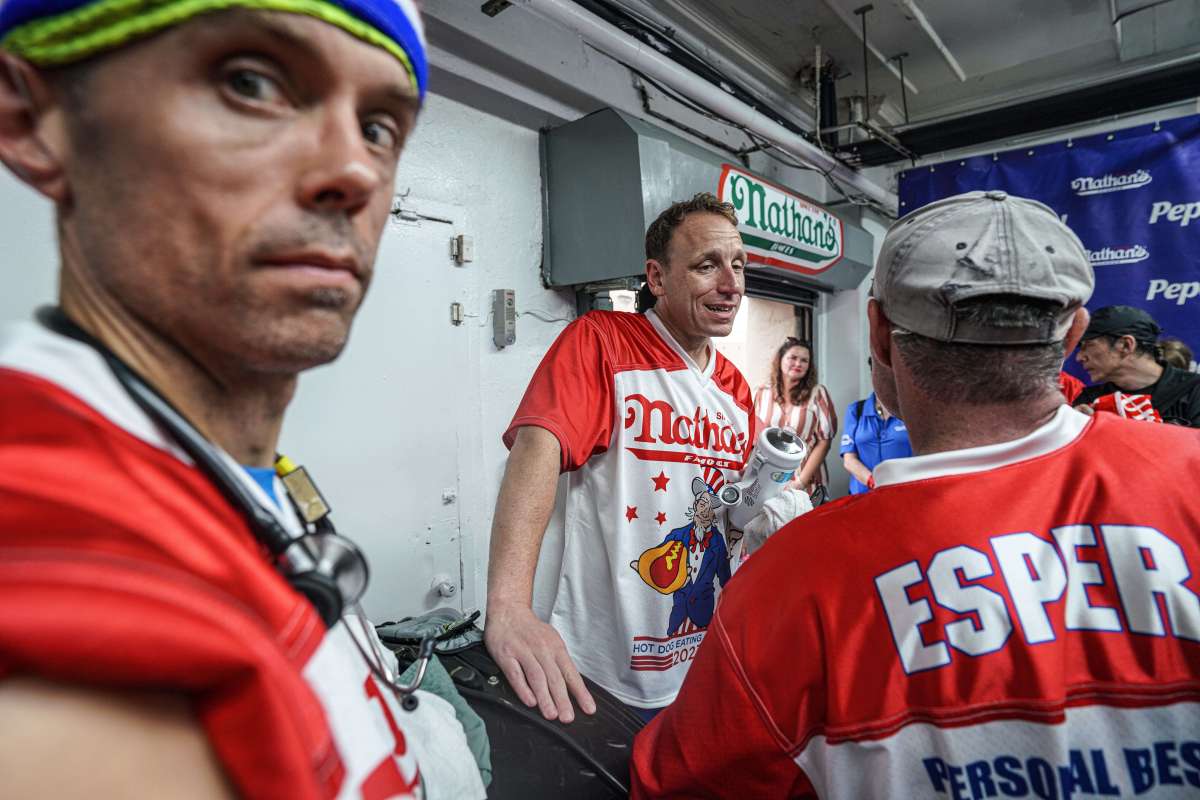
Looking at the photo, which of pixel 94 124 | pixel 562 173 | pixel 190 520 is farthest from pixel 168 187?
pixel 562 173

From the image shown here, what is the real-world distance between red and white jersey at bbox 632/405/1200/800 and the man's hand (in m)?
0.16

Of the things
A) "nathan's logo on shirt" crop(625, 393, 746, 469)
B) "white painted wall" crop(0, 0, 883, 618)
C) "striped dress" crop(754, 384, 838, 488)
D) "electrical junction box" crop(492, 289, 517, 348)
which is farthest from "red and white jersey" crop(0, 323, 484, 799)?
"striped dress" crop(754, 384, 838, 488)

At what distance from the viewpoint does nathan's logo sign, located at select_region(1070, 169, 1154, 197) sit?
352 centimetres

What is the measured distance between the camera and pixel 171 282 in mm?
424

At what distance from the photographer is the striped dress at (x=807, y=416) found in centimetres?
396

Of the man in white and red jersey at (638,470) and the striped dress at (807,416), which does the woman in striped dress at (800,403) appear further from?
the man in white and red jersey at (638,470)

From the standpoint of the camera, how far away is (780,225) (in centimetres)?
336

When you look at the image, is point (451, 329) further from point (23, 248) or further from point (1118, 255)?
point (1118, 255)

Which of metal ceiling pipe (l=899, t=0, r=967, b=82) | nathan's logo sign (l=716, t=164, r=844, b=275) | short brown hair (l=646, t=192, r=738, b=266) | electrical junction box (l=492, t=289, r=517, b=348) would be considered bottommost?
electrical junction box (l=492, t=289, r=517, b=348)

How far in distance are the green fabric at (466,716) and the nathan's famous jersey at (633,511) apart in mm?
612

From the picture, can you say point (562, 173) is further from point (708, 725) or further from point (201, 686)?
point (201, 686)

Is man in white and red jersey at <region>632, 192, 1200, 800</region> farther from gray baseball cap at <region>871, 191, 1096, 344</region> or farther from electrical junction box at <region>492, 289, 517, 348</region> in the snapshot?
electrical junction box at <region>492, 289, 517, 348</region>

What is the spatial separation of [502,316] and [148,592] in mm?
2252

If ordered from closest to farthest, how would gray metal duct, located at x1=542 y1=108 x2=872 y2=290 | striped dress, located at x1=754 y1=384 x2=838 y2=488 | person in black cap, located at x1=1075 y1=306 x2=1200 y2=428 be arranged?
gray metal duct, located at x1=542 y1=108 x2=872 y2=290 < person in black cap, located at x1=1075 y1=306 x2=1200 y2=428 < striped dress, located at x1=754 y1=384 x2=838 y2=488
